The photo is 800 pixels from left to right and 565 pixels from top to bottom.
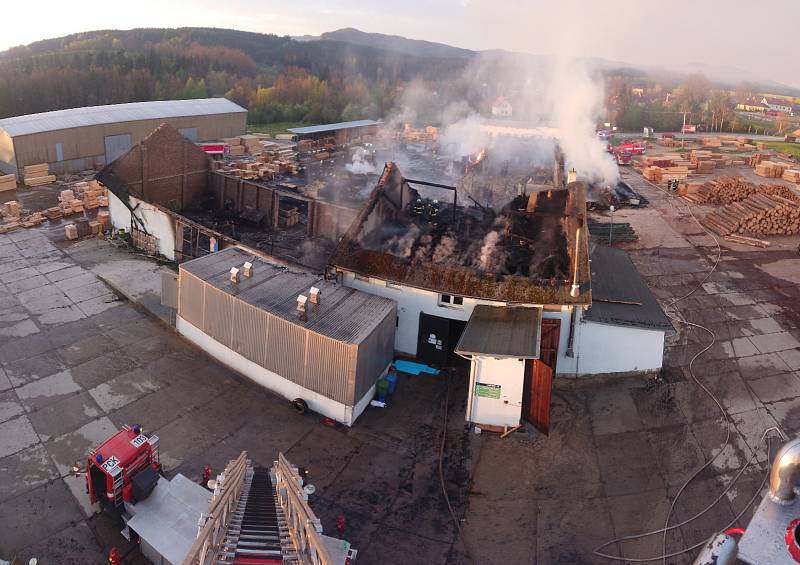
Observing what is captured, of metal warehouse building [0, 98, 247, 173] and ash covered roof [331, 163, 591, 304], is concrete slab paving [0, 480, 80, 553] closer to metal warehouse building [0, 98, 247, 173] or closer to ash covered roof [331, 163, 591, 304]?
ash covered roof [331, 163, 591, 304]

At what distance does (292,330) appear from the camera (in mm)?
14023

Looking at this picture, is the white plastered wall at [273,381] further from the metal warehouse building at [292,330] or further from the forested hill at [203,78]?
the forested hill at [203,78]

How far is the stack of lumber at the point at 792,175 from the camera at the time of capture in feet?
135

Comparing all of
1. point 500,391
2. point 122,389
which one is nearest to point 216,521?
point 500,391

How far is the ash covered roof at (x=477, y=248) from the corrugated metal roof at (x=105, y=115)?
2490cm

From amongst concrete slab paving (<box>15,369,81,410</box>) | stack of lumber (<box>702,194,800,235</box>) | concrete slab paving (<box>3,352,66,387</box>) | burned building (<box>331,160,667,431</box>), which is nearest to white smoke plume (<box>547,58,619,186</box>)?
stack of lumber (<box>702,194,800,235</box>)

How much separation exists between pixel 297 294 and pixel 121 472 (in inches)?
254

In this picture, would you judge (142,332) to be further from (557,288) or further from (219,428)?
(557,288)

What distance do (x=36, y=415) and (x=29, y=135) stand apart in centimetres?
2568

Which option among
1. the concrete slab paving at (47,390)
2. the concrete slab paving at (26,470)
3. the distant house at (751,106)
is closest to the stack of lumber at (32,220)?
the concrete slab paving at (47,390)

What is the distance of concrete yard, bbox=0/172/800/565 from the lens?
1094 cm

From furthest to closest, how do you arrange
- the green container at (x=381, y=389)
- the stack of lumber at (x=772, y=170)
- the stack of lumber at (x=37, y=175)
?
the stack of lumber at (x=772, y=170)
the stack of lumber at (x=37, y=175)
the green container at (x=381, y=389)

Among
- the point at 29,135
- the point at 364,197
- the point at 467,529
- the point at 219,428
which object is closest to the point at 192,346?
the point at 219,428

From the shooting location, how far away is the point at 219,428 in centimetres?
1352
